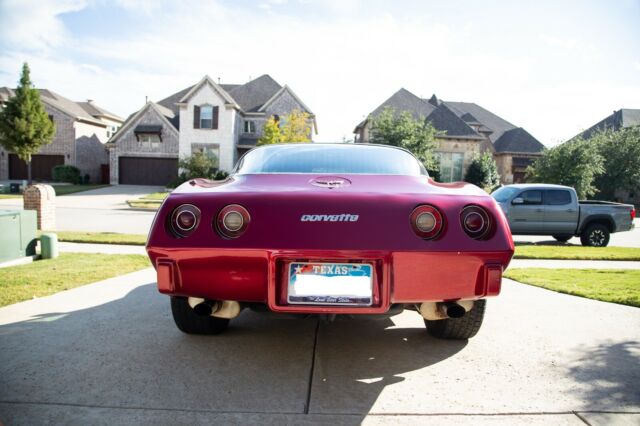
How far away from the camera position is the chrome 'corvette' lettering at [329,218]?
229 centimetres

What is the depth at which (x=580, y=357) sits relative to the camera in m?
2.90

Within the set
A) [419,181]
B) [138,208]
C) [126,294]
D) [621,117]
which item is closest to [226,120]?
[138,208]

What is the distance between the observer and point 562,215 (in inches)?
423

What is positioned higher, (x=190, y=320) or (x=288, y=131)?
(x=288, y=131)

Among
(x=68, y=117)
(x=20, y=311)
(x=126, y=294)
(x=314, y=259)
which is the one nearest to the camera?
(x=314, y=259)

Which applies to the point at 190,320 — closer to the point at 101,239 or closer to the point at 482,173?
the point at 101,239

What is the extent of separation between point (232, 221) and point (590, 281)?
5299mm

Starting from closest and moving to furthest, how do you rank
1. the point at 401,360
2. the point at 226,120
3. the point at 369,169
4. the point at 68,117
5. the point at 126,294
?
Answer: the point at 401,360
the point at 369,169
the point at 126,294
the point at 226,120
the point at 68,117

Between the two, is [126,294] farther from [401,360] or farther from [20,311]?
[401,360]

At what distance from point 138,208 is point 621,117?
141 ft

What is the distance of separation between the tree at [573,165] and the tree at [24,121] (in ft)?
103

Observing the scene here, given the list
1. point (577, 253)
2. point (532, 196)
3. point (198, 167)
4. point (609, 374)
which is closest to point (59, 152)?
point (198, 167)

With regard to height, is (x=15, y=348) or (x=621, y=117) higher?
(x=621, y=117)

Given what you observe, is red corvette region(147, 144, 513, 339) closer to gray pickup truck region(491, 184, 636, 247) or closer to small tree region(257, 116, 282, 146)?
gray pickup truck region(491, 184, 636, 247)
